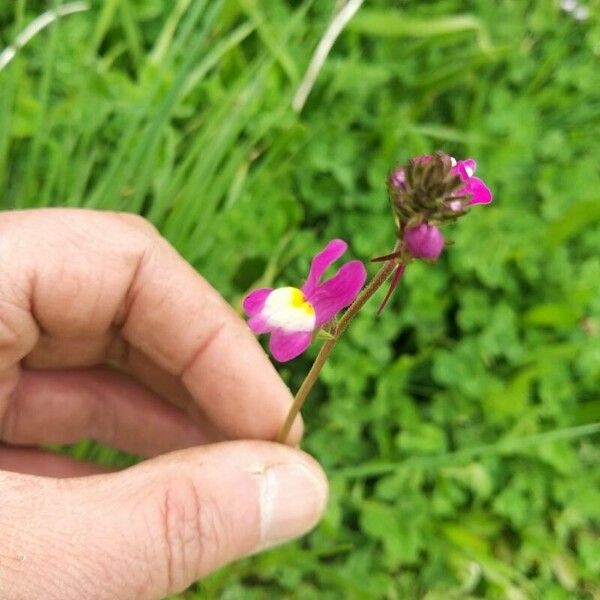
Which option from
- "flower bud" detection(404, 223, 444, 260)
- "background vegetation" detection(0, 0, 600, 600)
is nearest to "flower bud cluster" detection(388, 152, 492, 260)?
"flower bud" detection(404, 223, 444, 260)

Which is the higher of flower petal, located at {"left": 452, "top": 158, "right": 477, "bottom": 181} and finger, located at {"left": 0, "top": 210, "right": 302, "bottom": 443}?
flower petal, located at {"left": 452, "top": 158, "right": 477, "bottom": 181}

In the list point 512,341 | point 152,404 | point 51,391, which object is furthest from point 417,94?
point 51,391

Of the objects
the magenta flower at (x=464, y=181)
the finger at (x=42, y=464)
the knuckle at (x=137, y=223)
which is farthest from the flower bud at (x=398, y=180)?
the finger at (x=42, y=464)

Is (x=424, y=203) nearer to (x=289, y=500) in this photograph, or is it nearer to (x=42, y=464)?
(x=289, y=500)

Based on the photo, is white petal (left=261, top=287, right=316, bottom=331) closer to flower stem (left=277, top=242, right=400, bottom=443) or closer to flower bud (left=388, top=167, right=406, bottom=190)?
flower stem (left=277, top=242, right=400, bottom=443)

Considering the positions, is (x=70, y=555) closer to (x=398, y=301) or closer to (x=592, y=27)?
(x=398, y=301)

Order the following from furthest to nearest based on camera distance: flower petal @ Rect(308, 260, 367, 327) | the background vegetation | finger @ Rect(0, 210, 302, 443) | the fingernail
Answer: the background vegetation, finger @ Rect(0, 210, 302, 443), the fingernail, flower petal @ Rect(308, 260, 367, 327)

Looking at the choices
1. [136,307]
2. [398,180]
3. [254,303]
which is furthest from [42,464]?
[398,180]
